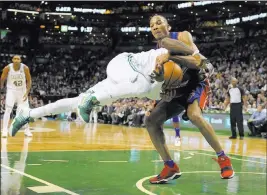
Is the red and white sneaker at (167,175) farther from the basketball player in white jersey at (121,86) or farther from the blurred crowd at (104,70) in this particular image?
the blurred crowd at (104,70)

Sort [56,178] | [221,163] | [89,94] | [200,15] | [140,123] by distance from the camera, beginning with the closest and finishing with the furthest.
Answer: [89,94] → [221,163] → [56,178] → [140,123] → [200,15]

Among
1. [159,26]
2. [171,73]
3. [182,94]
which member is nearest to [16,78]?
[182,94]

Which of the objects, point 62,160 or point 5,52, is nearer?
point 62,160

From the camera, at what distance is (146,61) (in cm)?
502

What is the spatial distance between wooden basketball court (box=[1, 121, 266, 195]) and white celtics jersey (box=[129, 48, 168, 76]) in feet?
4.66

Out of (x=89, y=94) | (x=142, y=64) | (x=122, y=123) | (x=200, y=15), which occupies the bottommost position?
(x=122, y=123)

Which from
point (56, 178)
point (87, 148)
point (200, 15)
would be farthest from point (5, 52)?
point (56, 178)

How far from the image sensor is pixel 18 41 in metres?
44.6

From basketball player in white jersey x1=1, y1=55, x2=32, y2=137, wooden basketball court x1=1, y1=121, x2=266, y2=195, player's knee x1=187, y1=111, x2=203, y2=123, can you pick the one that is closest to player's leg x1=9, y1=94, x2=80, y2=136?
wooden basketball court x1=1, y1=121, x2=266, y2=195

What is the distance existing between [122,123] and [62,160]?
13768mm

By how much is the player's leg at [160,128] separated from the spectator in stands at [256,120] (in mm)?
9563

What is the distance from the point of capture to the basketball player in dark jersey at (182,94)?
15.4 ft

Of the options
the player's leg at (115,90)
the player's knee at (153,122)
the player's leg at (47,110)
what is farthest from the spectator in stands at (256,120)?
the player's leg at (47,110)

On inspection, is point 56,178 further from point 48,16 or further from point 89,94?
point 48,16
